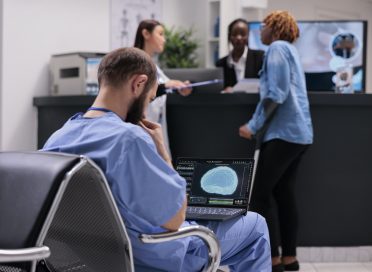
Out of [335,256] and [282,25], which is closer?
[282,25]

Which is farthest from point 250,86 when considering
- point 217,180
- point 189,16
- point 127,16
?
point 189,16

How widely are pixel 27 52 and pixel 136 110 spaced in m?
3.30

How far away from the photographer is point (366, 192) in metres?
3.98

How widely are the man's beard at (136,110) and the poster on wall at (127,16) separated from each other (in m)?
3.83

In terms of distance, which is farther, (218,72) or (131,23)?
(131,23)

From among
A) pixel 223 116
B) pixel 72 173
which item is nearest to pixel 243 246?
pixel 72 173

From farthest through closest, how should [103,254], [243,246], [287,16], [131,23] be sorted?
[131,23]
[287,16]
[243,246]
[103,254]

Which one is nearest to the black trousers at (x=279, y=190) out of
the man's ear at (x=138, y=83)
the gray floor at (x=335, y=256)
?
the gray floor at (x=335, y=256)

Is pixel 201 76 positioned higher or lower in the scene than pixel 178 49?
lower

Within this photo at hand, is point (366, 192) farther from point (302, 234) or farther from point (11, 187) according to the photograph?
point (11, 187)

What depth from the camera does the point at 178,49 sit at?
6324 millimetres

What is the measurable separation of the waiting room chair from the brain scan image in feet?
1.07

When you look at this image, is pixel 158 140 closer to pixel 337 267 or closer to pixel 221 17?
pixel 337 267

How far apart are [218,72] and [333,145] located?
0.82 meters
